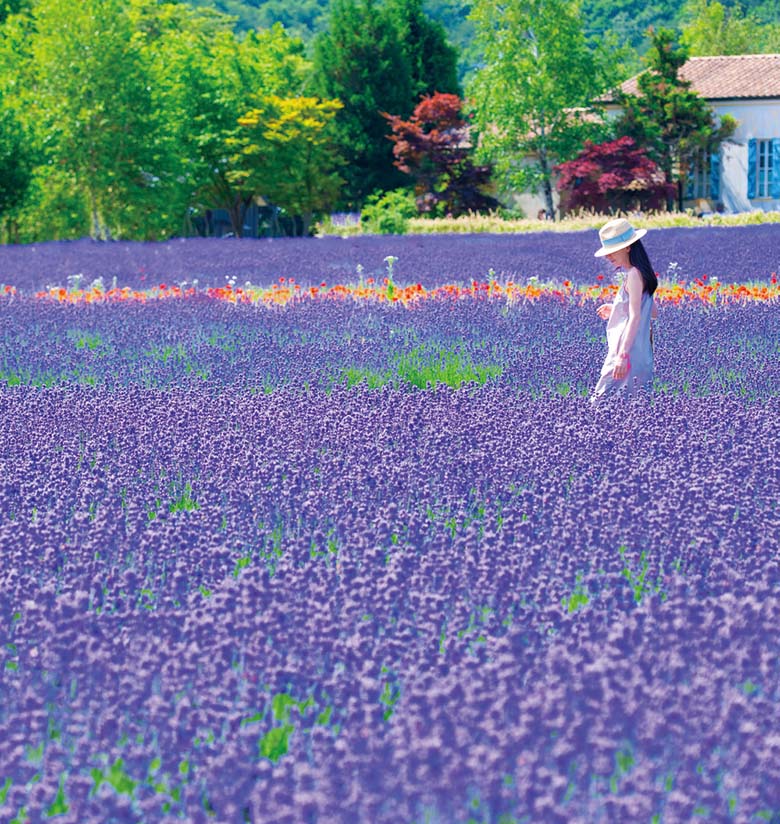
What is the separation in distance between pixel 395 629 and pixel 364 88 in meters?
40.6

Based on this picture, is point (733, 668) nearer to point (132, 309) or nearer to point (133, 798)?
point (133, 798)

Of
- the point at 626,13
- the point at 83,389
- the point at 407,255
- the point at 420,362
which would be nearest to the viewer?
the point at 83,389

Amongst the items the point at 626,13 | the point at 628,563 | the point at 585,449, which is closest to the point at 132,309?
the point at 585,449

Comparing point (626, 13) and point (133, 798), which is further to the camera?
Answer: point (626, 13)

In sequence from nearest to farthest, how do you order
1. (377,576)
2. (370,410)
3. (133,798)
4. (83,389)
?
(133,798) → (377,576) → (370,410) → (83,389)

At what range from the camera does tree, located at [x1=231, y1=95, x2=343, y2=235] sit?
119ft

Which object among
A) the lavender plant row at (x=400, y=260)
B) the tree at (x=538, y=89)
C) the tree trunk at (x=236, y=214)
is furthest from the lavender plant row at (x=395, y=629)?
the tree trunk at (x=236, y=214)

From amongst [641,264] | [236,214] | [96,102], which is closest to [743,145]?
[236,214]

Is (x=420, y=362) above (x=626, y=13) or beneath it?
beneath

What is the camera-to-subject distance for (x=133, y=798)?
7.01 ft

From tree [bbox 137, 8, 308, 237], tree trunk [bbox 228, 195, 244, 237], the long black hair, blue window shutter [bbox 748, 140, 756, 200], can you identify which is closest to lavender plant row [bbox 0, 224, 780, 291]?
the long black hair

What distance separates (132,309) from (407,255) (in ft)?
22.3

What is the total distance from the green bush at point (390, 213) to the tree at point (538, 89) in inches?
113

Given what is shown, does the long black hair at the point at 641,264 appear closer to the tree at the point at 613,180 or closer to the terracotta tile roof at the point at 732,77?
the tree at the point at 613,180
